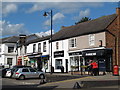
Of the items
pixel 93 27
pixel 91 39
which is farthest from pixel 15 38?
pixel 91 39

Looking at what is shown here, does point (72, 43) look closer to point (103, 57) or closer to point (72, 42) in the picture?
point (72, 42)

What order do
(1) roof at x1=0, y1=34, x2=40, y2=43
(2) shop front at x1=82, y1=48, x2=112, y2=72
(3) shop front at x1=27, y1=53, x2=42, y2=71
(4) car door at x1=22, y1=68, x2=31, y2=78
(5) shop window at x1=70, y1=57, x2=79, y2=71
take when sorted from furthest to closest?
(1) roof at x1=0, y1=34, x2=40, y2=43 → (3) shop front at x1=27, y1=53, x2=42, y2=71 → (5) shop window at x1=70, y1=57, x2=79, y2=71 → (2) shop front at x1=82, y1=48, x2=112, y2=72 → (4) car door at x1=22, y1=68, x2=31, y2=78

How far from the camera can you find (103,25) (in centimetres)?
3039

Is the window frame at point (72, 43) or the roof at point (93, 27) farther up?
the roof at point (93, 27)

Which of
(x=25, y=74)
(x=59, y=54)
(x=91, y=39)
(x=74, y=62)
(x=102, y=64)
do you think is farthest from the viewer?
(x=59, y=54)

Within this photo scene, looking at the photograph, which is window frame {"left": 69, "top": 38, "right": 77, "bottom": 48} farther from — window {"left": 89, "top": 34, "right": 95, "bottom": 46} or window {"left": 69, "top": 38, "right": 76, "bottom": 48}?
window {"left": 89, "top": 34, "right": 95, "bottom": 46}

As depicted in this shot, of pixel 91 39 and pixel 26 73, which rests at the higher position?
pixel 91 39

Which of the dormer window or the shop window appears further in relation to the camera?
the shop window

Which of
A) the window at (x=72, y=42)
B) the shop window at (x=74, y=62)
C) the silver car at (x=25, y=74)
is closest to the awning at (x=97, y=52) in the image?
the shop window at (x=74, y=62)

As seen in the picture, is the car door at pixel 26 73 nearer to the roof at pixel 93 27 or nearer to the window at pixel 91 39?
the window at pixel 91 39

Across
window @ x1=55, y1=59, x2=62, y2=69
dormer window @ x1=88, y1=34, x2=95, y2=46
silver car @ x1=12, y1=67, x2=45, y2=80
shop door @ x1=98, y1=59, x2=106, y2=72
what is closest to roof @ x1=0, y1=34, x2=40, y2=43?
window @ x1=55, y1=59, x2=62, y2=69

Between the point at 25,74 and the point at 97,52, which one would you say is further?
the point at 97,52

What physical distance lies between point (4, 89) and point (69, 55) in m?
19.3

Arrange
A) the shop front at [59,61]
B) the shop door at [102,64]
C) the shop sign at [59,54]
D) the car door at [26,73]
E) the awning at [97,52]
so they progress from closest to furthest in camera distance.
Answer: the car door at [26,73] → the awning at [97,52] → the shop door at [102,64] → the shop front at [59,61] → the shop sign at [59,54]
